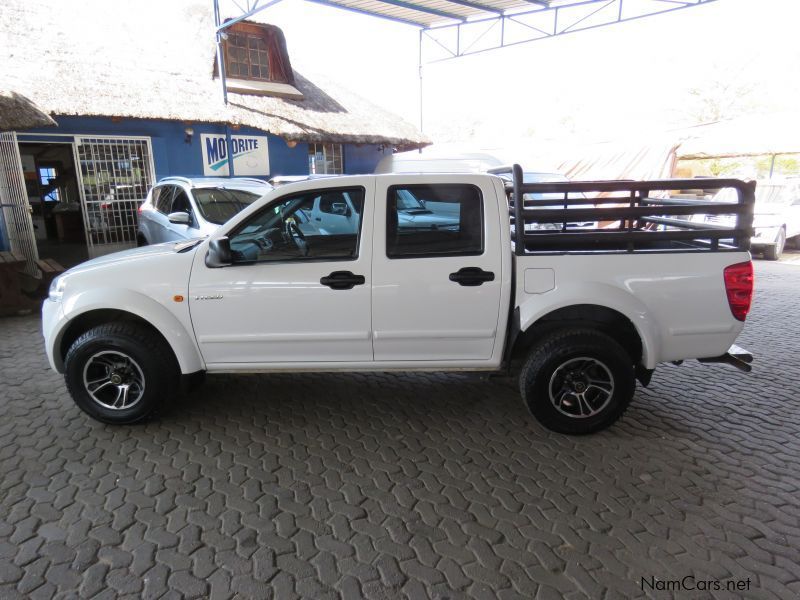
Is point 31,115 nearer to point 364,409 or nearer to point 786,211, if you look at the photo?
point 364,409

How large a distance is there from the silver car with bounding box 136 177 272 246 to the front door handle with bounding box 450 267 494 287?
4450mm

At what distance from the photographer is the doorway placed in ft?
47.7

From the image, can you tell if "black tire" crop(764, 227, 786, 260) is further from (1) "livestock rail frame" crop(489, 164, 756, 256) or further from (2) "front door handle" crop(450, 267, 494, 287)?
(2) "front door handle" crop(450, 267, 494, 287)

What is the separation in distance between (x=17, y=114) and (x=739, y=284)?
9098mm

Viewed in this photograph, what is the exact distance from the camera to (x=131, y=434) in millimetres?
4031

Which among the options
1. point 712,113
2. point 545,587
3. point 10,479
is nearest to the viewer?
point 545,587

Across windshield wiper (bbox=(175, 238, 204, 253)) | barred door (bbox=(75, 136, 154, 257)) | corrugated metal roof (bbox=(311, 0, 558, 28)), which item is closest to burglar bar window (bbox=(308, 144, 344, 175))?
corrugated metal roof (bbox=(311, 0, 558, 28))

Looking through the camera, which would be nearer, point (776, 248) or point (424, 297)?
point (424, 297)

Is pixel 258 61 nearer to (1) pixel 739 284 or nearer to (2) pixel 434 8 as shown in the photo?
(2) pixel 434 8

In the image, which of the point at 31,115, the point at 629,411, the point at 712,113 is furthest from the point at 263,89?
the point at 712,113

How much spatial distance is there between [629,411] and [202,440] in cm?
331

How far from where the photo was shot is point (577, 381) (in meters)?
3.87

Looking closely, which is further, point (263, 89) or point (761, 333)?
point (263, 89)

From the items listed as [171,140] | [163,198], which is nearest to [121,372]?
[163,198]
